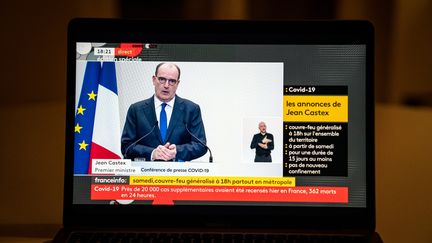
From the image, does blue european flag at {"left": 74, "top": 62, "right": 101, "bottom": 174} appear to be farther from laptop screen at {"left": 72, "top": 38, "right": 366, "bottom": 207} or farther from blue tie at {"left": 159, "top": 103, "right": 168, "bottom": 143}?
blue tie at {"left": 159, "top": 103, "right": 168, "bottom": 143}

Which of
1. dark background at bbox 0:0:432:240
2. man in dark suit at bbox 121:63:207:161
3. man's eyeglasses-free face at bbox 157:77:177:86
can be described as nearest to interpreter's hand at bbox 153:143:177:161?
man in dark suit at bbox 121:63:207:161

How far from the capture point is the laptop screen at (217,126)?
957 mm

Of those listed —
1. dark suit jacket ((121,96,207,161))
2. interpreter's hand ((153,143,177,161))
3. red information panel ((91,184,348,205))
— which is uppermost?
dark suit jacket ((121,96,207,161))

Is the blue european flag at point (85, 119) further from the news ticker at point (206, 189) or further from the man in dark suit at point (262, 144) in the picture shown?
the man in dark suit at point (262, 144)

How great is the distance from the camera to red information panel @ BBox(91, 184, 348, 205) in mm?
956

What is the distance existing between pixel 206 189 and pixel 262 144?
0.13 meters

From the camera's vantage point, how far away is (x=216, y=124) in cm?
96

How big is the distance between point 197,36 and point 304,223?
38 centimetres
